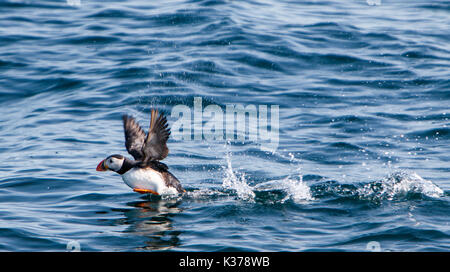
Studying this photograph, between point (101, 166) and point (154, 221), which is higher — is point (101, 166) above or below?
above

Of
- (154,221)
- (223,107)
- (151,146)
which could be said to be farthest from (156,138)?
(223,107)

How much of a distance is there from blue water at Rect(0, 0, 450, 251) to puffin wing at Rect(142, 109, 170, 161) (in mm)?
693

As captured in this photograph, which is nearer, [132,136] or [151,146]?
[151,146]

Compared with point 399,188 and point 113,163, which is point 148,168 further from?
point 399,188

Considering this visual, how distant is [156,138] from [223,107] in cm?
486

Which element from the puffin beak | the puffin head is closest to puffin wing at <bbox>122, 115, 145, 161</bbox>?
the puffin head

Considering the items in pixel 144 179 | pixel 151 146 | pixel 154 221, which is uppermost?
pixel 151 146

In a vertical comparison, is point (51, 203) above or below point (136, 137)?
below

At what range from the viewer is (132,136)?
9570 millimetres

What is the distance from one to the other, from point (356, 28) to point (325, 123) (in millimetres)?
6046

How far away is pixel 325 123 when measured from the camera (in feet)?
42.0

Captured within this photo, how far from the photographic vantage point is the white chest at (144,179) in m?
9.10
